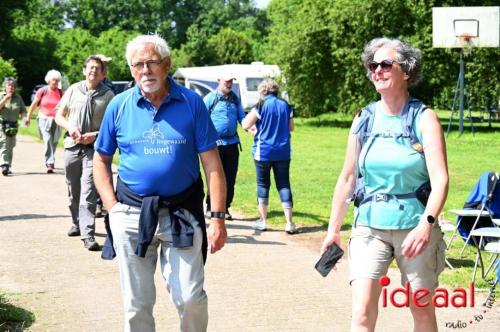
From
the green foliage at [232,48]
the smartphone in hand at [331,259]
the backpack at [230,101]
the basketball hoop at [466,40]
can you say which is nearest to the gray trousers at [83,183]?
the backpack at [230,101]

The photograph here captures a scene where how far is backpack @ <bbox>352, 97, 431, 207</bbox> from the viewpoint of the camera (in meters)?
4.62

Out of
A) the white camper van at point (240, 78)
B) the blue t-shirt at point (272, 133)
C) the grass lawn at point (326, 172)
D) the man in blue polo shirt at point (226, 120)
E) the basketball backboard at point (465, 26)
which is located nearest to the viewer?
the blue t-shirt at point (272, 133)

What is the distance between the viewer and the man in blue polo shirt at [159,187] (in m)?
4.86

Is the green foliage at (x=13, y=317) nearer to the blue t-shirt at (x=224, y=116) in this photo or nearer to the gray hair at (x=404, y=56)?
the gray hair at (x=404, y=56)

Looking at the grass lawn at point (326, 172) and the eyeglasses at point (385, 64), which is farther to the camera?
the grass lawn at point (326, 172)

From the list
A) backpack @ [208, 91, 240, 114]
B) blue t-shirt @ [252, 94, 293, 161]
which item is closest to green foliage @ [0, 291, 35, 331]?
blue t-shirt @ [252, 94, 293, 161]

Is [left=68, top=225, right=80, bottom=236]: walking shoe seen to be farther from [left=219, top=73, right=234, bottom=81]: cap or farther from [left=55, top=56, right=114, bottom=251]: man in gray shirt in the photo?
[left=219, top=73, right=234, bottom=81]: cap

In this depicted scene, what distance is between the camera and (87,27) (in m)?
110

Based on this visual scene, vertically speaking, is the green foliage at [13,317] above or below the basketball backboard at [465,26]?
below

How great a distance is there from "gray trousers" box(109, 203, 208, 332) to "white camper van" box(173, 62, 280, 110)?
41324 millimetres

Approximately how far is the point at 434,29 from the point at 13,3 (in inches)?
1595

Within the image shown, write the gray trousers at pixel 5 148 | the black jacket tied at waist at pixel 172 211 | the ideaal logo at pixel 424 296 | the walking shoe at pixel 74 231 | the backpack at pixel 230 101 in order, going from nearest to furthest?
the ideaal logo at pixel 424 296 → the black jacket tied at waist at pixel 172 211 → the walking shoe at pixel 74 231 → the backpack at pixel 230 101 → the gray trousers at pixel 5 148

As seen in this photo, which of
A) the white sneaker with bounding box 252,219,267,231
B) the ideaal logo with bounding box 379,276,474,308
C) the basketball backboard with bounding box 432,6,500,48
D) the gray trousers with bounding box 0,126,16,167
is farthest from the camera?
the basketball backboard with bounding box 432,6,500,48

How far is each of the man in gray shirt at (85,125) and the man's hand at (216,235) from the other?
4.54 meters
